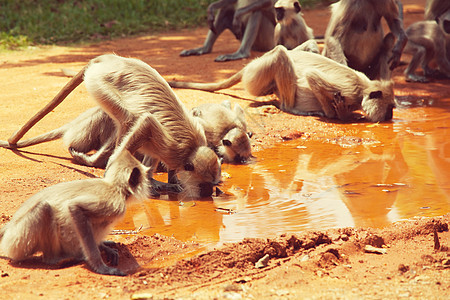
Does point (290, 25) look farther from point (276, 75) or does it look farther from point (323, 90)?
point (323, 90)

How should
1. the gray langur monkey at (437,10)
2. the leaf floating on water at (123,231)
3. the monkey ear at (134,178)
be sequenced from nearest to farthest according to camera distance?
1. the monkey ear at (134,178)
2. the leaf floating on water at (123,231)
3. the gray langur monkey at (437,10)

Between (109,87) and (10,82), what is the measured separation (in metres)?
4.34

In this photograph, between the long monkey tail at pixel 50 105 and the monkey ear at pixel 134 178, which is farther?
the long monkey tail at pixel 50 105

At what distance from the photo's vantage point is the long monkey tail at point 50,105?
19.0 feet

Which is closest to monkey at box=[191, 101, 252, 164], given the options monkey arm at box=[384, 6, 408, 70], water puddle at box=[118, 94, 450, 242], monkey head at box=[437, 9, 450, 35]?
water puddle at box=[118, 94, 450, 242]

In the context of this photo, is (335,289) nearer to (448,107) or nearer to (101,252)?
(101,252)

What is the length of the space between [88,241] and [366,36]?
6693 mm

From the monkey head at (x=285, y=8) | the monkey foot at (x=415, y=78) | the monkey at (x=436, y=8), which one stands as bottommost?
the monkey foot at (x=415, y=78)

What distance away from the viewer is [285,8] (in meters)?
9.73

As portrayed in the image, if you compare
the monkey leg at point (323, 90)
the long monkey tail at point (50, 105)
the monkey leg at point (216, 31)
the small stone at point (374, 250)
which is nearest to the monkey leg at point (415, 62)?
the monkey leg at point (323, 90)

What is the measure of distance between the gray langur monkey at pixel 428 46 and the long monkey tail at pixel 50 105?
6.34 meters

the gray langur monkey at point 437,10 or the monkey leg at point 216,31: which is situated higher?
the gray langur monkey at point 437,10

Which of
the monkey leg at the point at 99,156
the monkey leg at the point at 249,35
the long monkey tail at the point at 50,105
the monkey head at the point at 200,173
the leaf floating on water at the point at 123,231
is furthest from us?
the monkey leg at the point at 249,35

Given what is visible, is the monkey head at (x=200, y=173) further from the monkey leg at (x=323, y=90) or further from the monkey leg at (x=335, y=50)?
the monkey leg at (x=335, y=50)
